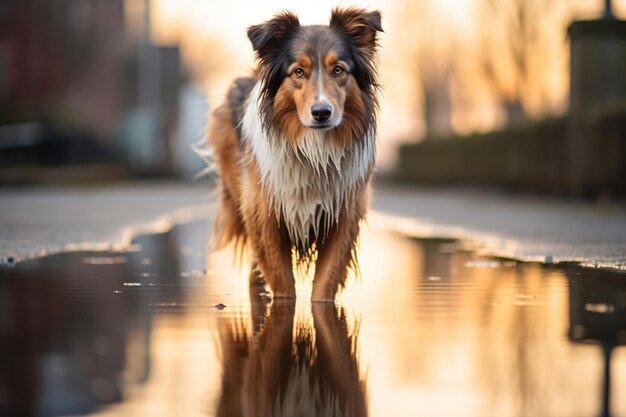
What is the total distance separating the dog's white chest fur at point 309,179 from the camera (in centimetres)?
718

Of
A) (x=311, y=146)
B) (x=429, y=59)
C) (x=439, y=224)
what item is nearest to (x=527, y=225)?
(x=439, y=224)

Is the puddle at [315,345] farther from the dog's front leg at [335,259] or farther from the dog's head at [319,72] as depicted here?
the dog's head at [319,72]

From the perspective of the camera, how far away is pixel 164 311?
6.11 meters

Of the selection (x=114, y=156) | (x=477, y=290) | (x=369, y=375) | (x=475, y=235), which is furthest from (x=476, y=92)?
(x=369, y=375)

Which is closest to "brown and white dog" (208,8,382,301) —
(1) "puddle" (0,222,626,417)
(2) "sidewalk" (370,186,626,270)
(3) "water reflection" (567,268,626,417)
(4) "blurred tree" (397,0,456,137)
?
(1) "puddle" (0,222,626,417)

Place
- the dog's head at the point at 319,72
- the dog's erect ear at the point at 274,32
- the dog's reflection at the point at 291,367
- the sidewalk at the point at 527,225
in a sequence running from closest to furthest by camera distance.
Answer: the dog's reflection at the point at 291,367
the dog's head at the point at 319,72
the dog's erect ear at the point at 274,32
the sidewalk at the point at 527,225

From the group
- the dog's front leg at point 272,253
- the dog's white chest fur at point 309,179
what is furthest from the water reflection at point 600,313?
the dog's front leg at point 272,253

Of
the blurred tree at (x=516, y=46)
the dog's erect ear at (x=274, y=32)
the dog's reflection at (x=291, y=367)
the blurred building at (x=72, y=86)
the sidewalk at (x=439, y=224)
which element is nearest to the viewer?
the dog's reflection at (x=291, y=367)

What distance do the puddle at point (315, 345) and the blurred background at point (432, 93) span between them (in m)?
9.99

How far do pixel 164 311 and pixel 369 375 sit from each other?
2.05 m

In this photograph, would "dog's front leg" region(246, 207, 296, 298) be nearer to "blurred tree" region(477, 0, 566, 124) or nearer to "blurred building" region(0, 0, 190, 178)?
"blurred building" region(0, 0, 190, 178)

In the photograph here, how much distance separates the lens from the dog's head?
274 inches

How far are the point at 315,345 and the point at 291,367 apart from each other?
0.58 m

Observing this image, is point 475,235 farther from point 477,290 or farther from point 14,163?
point 14,163
